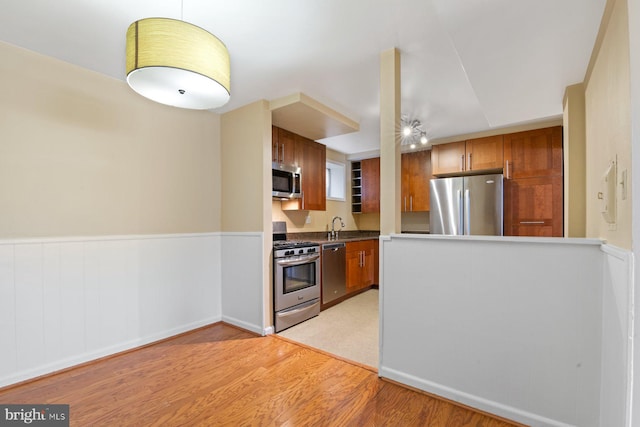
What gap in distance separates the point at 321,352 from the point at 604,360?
186cm

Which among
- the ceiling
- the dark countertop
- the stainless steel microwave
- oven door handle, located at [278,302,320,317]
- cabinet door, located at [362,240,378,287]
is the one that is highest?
the ceiling

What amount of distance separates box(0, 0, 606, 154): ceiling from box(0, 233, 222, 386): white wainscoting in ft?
4.97

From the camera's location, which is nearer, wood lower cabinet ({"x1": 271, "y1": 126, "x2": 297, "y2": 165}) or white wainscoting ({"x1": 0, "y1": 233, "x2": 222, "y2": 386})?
white wainscoting ({"x1": 0, "y1": 233, "x2": 222, "y2": 386})

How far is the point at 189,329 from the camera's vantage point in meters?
3.03

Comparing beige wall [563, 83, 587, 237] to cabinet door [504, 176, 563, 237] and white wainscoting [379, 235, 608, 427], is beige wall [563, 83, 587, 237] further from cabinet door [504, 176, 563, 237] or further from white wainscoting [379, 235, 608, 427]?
cabinet door [504, 176, 563, 237]

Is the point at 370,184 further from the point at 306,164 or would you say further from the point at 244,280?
the point at 244,280

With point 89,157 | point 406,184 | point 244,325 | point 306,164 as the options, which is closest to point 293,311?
point 244,325

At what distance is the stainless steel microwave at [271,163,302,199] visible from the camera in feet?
11.2

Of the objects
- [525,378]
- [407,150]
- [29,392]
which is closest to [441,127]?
[407,150]

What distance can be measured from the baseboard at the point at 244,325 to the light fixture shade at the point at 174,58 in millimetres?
2328

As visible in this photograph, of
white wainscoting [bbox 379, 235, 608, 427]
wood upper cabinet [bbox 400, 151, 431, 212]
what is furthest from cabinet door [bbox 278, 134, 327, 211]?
white wainscoting [bbox 379, 235, 608, 427]

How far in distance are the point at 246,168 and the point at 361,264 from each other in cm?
245

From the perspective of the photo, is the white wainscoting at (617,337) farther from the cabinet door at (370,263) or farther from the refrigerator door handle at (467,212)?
the cabinet door at (370,263)

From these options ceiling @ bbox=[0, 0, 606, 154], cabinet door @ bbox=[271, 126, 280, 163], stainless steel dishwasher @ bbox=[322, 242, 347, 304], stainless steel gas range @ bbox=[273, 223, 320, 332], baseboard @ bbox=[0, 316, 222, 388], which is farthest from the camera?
stainless steel dishwasher @ bbox=[322, 242, 347, 304]
